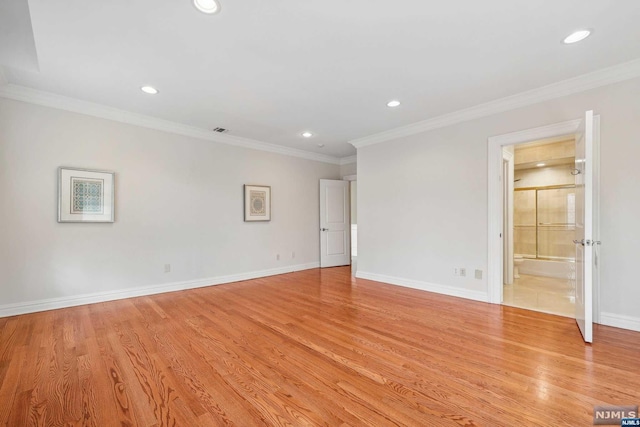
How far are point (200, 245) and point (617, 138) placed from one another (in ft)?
18.1

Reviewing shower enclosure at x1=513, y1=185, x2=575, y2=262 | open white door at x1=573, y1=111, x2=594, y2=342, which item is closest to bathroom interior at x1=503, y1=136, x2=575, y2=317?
shower enclosure at x1=513, y1=185, x2=575, y2=262

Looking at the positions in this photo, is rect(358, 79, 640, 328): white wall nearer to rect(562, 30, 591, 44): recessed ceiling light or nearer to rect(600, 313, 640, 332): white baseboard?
rect(600, 313, 640, 332): white baseboard

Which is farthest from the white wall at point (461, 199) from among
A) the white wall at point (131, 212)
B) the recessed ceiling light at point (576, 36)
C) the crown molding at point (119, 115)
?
the crown molding at point (119, 115)

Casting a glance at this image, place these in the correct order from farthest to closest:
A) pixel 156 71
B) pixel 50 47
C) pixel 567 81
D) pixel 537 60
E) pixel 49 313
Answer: pixel 49 313 < pixel 567 81 < pixel 156 71 < pixel 537 60 < pixel 50 47

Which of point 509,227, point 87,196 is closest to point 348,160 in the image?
point 509,227

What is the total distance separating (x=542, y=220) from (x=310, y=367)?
6.52 meters

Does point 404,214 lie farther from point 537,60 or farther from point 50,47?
point 50,47

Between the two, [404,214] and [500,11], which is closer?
[500,11]

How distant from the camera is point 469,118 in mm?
3811

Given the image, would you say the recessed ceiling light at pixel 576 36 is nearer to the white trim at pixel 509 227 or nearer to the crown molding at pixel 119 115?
the white trim at pixel 509 227

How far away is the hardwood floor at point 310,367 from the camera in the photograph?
1.58 metres

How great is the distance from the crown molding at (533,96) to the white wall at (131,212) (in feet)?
9.38

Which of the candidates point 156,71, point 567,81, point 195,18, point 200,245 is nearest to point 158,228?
point 200,245

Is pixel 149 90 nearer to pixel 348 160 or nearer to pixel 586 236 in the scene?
pixel 348 160
